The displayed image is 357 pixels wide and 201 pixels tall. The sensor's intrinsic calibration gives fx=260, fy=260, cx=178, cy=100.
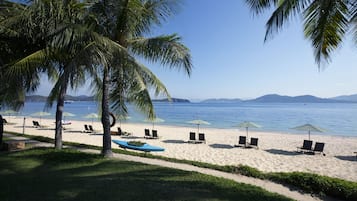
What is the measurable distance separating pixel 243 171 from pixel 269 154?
586 centimetres

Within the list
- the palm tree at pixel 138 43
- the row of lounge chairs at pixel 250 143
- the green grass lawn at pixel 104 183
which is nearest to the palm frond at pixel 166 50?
the palm tree at pixel 138 43

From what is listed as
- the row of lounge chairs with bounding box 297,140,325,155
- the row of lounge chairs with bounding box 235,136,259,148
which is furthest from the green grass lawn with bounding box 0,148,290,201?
the row of lounge chairs with bounding box 297,140,325,155

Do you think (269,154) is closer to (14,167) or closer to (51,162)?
(51,162)

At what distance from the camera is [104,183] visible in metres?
5.06

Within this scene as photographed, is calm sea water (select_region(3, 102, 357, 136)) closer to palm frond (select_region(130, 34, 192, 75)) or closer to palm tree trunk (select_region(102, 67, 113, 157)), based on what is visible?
palm tree trunk (select_region(102, 67, 113, 157))

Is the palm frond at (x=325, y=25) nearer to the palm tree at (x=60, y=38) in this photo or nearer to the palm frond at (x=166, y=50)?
the palm frond at (x=166, y=50)

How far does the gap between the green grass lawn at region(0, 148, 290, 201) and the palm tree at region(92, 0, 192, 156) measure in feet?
6.63

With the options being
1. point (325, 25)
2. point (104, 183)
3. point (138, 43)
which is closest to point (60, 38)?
point (138, 43)

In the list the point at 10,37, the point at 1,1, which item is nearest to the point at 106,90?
the point at 10,37

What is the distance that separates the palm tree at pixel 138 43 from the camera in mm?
7352

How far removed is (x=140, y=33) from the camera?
27.3 ft

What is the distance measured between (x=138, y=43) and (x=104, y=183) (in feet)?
14.4

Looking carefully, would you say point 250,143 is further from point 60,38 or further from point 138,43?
point 60,38

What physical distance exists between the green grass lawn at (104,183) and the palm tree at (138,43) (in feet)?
6.63
